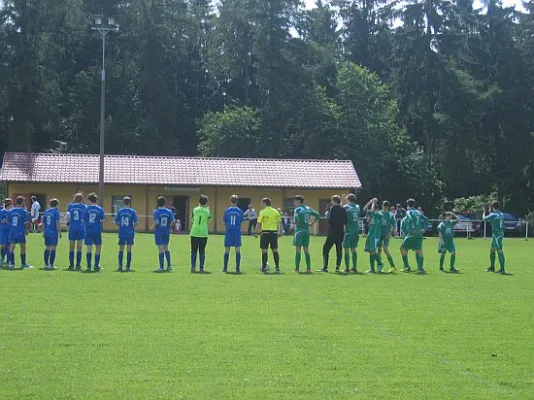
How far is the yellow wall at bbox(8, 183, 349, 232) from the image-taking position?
55.6 m

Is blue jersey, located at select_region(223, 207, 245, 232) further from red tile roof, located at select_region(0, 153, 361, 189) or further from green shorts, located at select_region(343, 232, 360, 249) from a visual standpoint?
red tile roof, located at select_region(0, 153, 361, 189)

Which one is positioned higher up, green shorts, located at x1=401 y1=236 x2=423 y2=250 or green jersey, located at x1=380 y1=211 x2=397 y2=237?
green jersey, located at x1=380 y1=211 x2=397 y2=237

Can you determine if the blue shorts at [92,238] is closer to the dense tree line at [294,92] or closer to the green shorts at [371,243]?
the green shorts at [371,243]

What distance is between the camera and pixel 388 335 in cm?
1234

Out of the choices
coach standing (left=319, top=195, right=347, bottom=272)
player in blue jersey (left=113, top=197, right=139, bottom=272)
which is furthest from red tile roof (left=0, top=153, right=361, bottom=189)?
coach standing (left=319, top=195, right=347, bottom=272)

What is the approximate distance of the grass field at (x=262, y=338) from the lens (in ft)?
29.8

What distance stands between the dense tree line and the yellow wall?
9999 mm

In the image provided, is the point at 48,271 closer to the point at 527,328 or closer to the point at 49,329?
the point at 49,329

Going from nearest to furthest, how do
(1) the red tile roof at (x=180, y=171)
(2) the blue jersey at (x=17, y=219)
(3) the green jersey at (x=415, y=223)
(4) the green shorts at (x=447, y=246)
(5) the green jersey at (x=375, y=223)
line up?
(2) the blue jersey at (x=17, y=219), (5) the green jersey at (x=375, y=223), (3) the green jersey at (x=415, y=223), (4) the green shorts at (x=447, y=246), (1) the red tile roof at (x=180, y=171)

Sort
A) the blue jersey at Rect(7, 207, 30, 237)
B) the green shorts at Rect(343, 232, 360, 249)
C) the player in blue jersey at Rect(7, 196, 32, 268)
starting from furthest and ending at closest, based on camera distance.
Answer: the green shorts at Rect(343, 232, 360, 249)
the blue jersey at Rect(7, 207, 30, 237)
the player in blue jersey at Rect(7, 196, 32, 268)

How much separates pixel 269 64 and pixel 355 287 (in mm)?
54389

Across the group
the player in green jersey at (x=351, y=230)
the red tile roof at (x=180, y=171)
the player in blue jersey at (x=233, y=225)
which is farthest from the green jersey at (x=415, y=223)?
the red tile roof at (x=180, y=171)

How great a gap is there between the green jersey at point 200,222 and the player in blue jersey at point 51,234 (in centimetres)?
338

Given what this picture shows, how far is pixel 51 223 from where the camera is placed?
23078 millimetres
